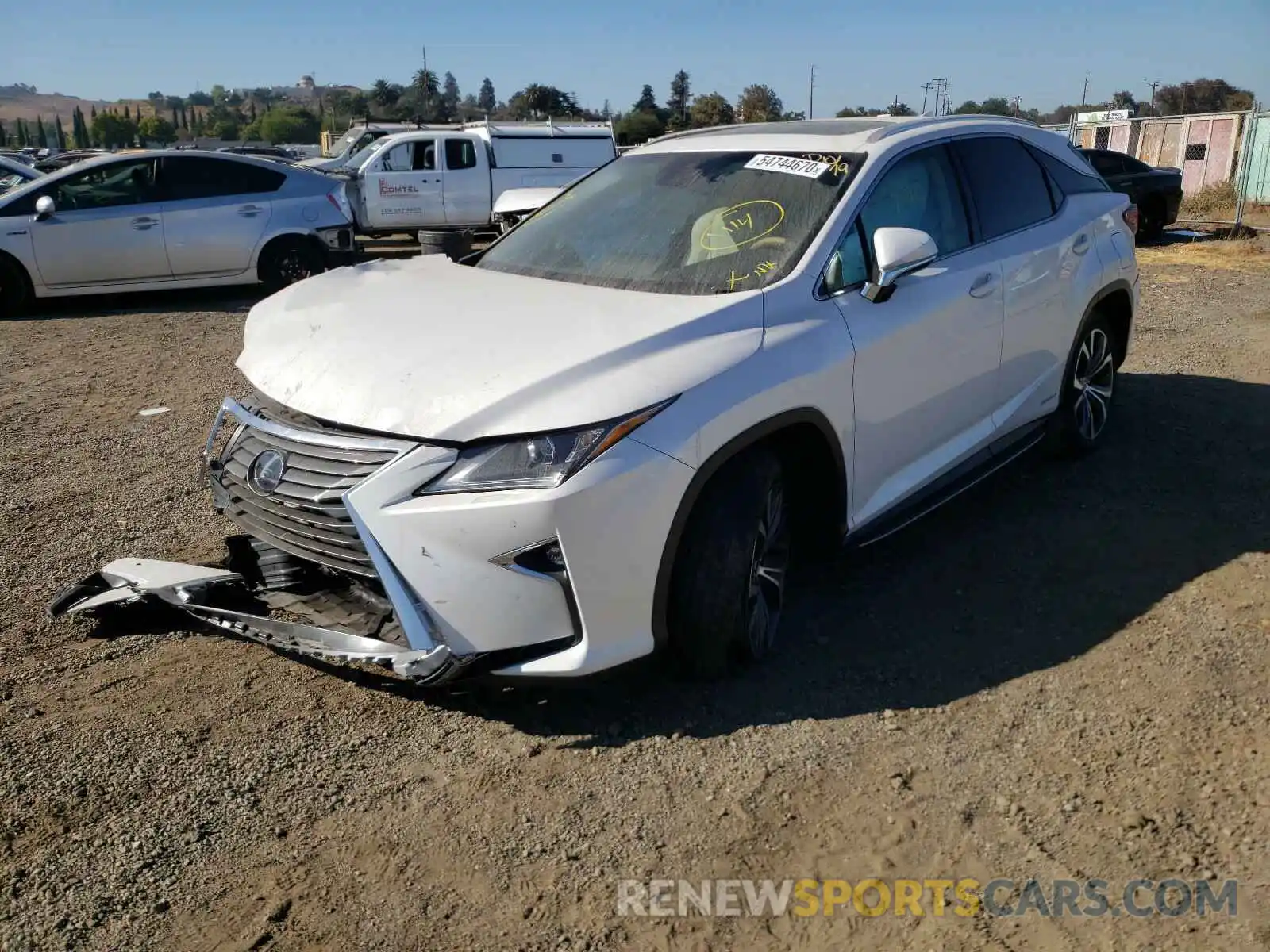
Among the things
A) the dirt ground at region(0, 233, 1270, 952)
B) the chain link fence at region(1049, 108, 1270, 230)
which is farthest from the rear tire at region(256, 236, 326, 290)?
the chain link fence at region(1049, 108, 1270, 230)

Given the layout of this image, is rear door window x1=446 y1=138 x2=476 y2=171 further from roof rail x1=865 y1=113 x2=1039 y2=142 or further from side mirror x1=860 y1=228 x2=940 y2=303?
side mirror x1=860 y1=228 x2=940 y2=303

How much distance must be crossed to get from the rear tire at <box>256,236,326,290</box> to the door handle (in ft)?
30.3

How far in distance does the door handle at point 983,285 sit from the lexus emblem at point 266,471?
2.77 meters

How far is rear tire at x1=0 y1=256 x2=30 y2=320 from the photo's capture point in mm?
10828

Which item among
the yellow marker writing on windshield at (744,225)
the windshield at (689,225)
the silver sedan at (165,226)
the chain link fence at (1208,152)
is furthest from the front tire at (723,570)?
the chain link fence at (1208,152)

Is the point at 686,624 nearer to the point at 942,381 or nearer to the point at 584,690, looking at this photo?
the point at 584,690

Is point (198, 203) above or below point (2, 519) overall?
above

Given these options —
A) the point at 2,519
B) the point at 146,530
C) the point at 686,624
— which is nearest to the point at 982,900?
the point at 686,624

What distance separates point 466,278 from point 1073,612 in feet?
8.96

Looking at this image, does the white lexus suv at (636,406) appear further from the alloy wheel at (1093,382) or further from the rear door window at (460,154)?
the rear door window at (460,154)

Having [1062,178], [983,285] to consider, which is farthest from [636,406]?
[1062,178]

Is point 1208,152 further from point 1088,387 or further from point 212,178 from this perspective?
point 1088,387

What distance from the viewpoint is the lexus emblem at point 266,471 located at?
10.3 ft

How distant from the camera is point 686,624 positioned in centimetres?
320
